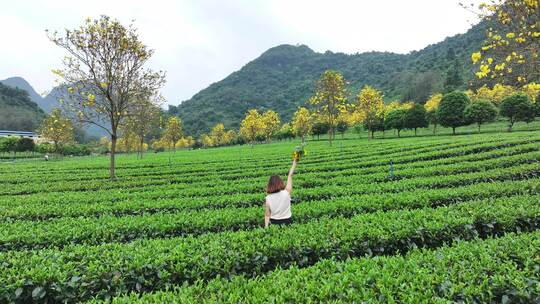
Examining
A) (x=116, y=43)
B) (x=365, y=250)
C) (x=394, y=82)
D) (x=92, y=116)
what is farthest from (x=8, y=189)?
(x=394, y=82)

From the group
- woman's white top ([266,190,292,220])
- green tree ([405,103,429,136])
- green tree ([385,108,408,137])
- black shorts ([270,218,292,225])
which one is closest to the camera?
woman's white top ([266,190,292,220])

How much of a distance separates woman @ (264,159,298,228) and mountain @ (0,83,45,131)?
423 ft

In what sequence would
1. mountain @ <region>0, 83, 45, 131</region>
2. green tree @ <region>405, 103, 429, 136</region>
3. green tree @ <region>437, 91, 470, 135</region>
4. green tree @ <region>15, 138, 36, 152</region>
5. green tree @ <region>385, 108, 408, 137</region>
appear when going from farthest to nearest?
mountain @ <region>0, 83, 45, 131</region> < green tree @ <region>15, 138, 36, 152</region> < green tree @ <region>385, 108, 408, 137</region> < green tree @ <region>405, 103, 429, 136</region> < green tree @ <region>437, 91, 470, 135</region>

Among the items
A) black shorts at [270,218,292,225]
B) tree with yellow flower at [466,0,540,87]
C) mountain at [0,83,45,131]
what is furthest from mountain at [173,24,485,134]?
black shorts at [270,218,292,225]

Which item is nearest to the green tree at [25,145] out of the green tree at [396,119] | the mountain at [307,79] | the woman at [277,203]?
the mountain at [307,79]

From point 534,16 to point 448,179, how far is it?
6836mm

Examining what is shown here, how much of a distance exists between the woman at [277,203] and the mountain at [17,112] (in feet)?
423

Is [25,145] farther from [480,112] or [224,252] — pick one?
[480,112]

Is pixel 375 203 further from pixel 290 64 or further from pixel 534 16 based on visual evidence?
pixel 290 64

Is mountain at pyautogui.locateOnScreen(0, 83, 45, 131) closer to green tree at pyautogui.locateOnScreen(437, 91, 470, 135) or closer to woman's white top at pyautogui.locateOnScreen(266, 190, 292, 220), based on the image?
green tree at pyautogui.locateOnScreen(437, 91, 470, 135)

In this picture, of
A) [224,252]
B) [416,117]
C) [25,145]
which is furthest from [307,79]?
[224,252]

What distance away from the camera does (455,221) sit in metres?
6.41

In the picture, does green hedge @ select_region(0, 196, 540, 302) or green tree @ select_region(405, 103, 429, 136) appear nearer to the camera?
green hedge @ select_region(0, 196, 540, 302)

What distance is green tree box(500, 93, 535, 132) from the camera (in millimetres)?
45625
